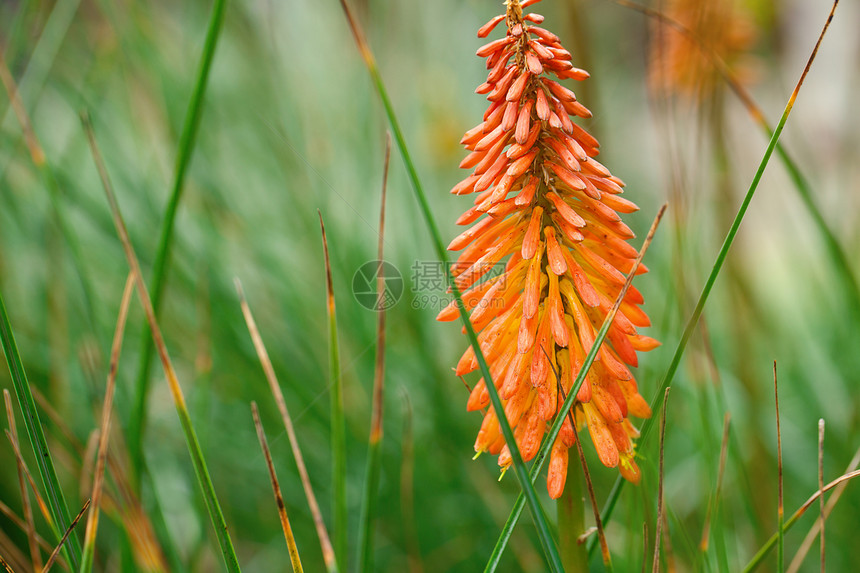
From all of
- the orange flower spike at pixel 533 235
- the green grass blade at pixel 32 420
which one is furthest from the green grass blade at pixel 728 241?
the green grass blade at pixel 32 420

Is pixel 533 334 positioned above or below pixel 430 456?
above

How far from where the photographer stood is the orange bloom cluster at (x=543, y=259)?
812mm

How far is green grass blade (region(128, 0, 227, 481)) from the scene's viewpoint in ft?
2.80

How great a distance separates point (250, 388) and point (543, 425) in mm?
1579

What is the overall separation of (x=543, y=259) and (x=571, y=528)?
39cm

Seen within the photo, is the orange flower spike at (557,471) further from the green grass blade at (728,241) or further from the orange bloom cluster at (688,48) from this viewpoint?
the orange bloom cluster at (688,48)

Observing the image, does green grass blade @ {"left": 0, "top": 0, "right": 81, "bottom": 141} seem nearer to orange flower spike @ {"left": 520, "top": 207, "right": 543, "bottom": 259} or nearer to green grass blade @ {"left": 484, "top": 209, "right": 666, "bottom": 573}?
orange flower spike @ {"left": 520, "top": 207, "right": 543, "bottom": 259}

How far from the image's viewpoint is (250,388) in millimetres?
2182

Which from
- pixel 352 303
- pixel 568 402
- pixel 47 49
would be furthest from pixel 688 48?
pixel 47 49

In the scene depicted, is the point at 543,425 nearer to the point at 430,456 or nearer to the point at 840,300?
the point at 430,456

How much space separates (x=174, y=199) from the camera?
90 centimetres

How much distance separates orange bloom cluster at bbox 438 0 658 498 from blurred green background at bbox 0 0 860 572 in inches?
12.1

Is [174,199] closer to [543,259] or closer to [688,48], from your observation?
[543,259]

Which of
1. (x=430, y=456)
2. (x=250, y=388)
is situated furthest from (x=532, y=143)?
(x=250, y=388)
